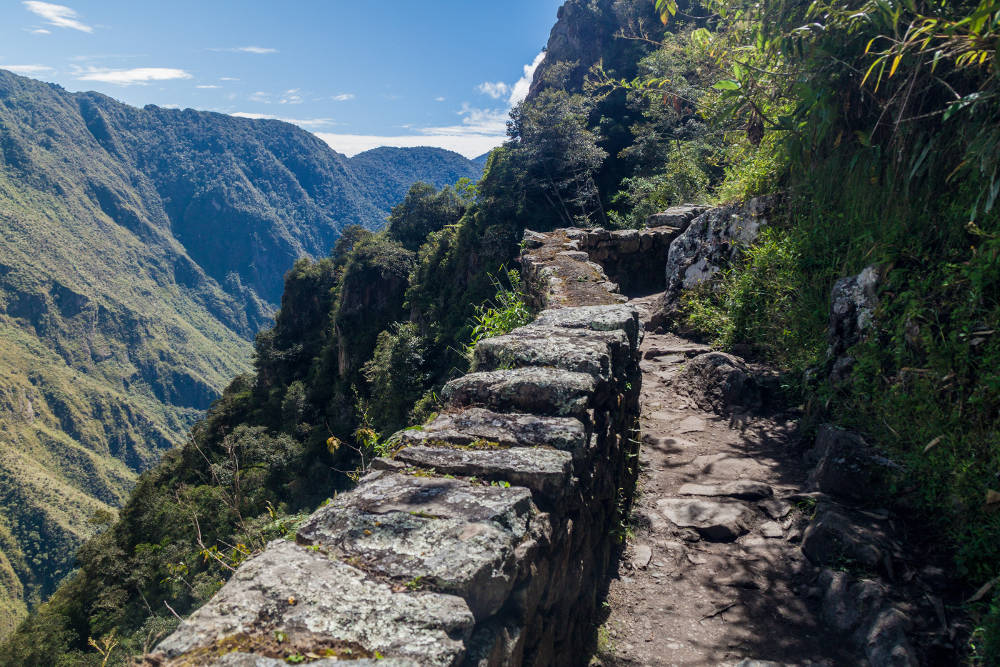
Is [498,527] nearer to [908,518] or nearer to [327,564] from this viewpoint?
[327,564]

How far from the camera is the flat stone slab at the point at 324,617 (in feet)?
4.73

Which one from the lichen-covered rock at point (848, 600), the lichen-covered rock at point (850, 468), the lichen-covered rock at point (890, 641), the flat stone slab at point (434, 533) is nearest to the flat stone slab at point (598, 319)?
the lichen-covered rock at point (850, 468)

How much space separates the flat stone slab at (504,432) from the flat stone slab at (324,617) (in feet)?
3.15

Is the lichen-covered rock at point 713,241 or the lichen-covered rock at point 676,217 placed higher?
the lichen-covered rock at point 676,217

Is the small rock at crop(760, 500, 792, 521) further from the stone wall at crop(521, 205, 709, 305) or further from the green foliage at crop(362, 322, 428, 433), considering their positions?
the green foliage at crop(362, 322, 428, 433)

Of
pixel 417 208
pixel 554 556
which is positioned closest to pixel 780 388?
pixel 554 556

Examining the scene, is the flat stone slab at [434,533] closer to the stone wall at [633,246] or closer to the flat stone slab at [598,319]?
the flat stone slab at [598,319]

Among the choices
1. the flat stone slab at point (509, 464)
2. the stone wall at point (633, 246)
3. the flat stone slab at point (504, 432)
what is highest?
the stone wall at point (633, 246)

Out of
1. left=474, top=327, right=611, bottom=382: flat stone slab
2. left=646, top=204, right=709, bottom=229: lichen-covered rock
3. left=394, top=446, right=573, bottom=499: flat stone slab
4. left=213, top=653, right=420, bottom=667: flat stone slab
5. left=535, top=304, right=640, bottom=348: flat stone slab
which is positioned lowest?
left=213, top=653, right=420, bottom=667: flat stone slab

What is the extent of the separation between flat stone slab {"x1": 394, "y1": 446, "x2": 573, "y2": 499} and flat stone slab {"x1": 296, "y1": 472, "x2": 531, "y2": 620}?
108 mm

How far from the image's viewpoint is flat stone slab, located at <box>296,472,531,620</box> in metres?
1.72

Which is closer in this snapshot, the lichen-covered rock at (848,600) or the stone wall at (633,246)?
the lichen-covered rock at (848,600)

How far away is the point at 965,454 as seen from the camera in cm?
293

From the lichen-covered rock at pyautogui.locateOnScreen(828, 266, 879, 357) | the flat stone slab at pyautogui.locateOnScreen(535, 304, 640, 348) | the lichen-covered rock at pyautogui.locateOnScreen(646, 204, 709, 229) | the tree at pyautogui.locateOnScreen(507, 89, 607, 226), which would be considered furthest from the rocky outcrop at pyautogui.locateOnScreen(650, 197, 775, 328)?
the tree at pyautogui.locateOnScreen(507, 89, 607, 226)
